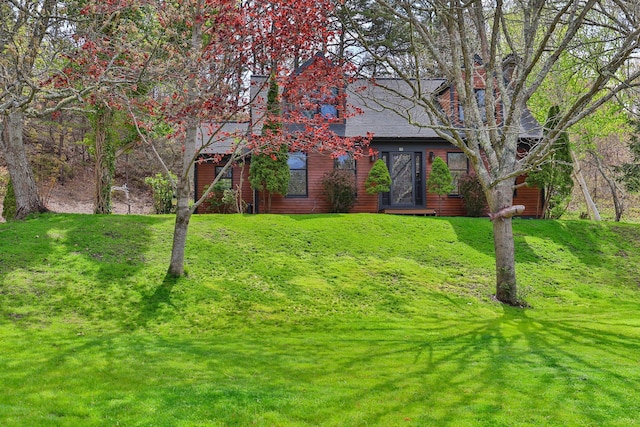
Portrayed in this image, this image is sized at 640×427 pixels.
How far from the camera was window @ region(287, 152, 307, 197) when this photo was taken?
1862 centimetres

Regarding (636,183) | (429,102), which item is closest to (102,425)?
(429,102)

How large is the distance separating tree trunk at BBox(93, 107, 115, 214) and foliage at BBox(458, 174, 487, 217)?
40.5 ft

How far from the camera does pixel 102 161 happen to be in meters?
15.0

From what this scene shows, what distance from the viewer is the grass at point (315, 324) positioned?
14.8ft

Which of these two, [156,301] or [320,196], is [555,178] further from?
[156,301]

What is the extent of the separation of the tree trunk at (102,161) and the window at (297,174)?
6.44m

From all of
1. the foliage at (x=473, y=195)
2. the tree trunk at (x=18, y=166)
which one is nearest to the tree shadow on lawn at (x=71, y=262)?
the tree trunk at (x=18, y=166)

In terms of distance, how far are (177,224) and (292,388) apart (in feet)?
19.5

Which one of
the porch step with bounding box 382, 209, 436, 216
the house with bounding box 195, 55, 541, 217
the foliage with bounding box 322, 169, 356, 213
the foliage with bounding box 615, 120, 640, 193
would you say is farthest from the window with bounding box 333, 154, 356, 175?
the foliage with bounding box 615, 120, 640, 193

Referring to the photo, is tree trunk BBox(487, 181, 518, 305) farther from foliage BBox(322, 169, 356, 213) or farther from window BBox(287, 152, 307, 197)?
window BBox(287, 152, 307, 197)

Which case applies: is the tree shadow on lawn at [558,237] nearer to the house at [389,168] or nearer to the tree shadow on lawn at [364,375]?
the house at [389,168]

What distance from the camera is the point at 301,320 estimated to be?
9125 millimetres

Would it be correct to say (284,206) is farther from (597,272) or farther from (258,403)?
(258,403)

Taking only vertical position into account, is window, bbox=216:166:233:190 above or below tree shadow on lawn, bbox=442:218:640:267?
above
